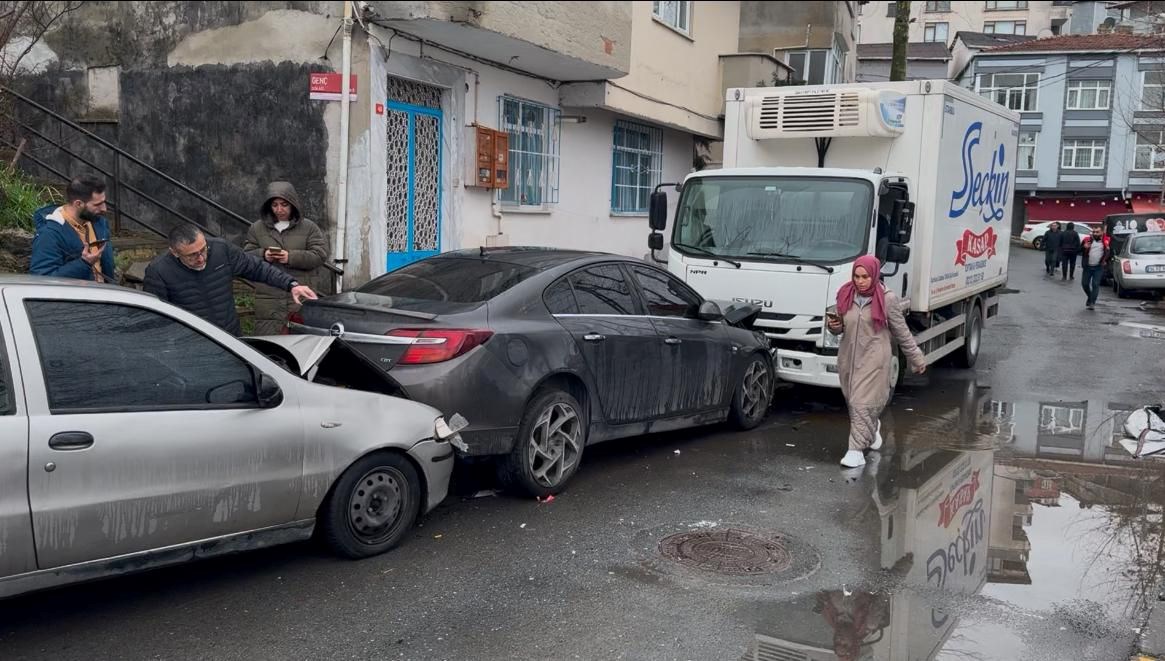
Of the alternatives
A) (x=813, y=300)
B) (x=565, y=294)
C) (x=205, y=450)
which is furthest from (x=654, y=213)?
(x=205, y=450)

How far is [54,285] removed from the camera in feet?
13.5

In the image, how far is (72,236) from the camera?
626 centimetres

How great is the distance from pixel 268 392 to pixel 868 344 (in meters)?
4.62

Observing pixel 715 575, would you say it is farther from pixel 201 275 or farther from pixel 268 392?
pixel 201 275

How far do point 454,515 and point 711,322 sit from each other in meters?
2.85

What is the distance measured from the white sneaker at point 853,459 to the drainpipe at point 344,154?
19.2ft

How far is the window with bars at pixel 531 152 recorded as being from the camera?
13781 mm

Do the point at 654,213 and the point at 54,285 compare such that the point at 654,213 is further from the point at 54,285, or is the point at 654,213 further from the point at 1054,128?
the point at 1054,128

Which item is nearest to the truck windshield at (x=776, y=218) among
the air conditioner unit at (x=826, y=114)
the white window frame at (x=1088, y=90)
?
the air conditioner unit at (x=826, y=114)

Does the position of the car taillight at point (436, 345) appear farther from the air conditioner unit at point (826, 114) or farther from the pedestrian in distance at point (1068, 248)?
the pedestrian in distance at point (1068, 248)

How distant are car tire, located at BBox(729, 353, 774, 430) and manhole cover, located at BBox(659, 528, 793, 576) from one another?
2.49 m

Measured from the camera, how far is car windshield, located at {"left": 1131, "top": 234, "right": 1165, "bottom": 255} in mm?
23391

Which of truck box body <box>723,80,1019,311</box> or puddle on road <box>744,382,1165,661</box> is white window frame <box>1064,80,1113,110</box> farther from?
A: puddle on road <box>744,382,1165,661</box>

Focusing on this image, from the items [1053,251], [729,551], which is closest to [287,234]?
[729,551]
